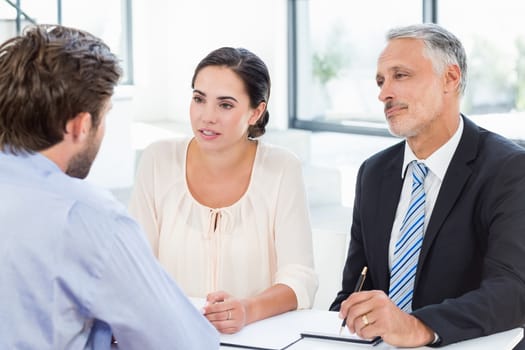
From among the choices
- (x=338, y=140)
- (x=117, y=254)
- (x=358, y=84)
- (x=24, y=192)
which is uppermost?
(x=24, y=192)

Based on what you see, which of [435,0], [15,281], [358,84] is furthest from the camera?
[358,84]

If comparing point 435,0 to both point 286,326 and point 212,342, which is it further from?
point 212,342

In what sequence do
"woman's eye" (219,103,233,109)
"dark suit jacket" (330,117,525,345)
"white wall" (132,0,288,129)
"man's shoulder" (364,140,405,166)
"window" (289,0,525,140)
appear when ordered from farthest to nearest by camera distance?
1. "white wall" (132,0,288,129)
2. "window" (289,0,525,140)
3. "woman's eye" (219,103,233,109)
4. "man's shoulder" (364,140,405,166)
5. "dark suit jacket" (330,117,525,345)

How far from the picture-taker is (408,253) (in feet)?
8.13

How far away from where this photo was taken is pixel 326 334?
83.0 inches

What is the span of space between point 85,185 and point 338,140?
17.7ft

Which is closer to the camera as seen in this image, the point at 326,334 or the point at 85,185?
the point at 85,185

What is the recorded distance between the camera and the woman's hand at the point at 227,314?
2.18 metres

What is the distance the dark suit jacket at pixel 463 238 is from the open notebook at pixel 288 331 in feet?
0.69

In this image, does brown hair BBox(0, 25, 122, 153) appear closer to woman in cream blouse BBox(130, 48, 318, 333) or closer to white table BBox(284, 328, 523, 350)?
white table BBox(284, 328, 523, 350)

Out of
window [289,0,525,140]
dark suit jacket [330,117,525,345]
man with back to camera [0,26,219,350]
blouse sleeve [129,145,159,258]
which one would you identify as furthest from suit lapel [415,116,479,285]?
window [289,0,525,140]

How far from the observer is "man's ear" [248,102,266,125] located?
290 cm

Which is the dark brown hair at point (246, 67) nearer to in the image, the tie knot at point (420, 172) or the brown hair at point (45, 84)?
the tie knot at point (420, 172)

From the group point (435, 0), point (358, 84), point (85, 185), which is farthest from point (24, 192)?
point (358, 84)
